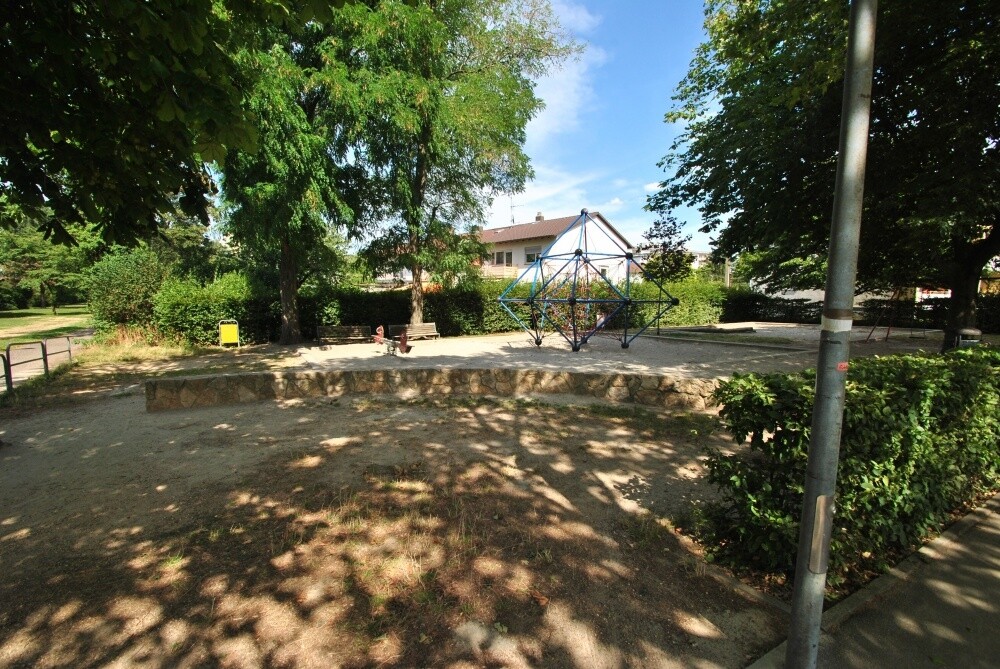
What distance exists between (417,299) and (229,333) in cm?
561

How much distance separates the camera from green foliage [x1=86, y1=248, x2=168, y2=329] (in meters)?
13.3


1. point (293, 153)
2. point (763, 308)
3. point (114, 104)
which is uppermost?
point (293, 153)

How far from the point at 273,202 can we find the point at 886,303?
2377 centimetres

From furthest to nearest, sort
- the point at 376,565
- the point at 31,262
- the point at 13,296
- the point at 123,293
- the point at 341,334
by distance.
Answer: the point at 13,296, the point at 31,262, the point at 341,334, the point at 123,293, the point at 376,565

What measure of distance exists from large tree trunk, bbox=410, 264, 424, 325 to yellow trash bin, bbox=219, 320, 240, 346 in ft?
17.1

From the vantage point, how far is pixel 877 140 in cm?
769

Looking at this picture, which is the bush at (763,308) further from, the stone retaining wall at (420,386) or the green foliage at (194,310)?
the green foliage at (194,310)

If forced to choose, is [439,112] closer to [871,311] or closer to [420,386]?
[420,386]

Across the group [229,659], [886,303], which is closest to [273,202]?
[229,659]

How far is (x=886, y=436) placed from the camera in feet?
8.66

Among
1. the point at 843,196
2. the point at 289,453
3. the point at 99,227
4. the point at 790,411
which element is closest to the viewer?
the point at 843,196

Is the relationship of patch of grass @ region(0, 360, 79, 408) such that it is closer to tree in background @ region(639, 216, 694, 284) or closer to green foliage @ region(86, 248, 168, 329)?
green foliage @ region(86, 248, 168, 329)

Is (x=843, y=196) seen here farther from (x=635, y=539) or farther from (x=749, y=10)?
(x=749, y=10)

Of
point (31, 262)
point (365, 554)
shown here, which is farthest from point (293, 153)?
point (31, 262)
